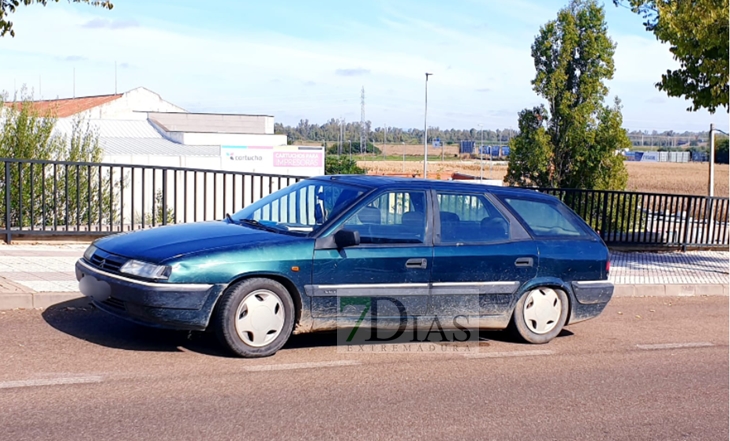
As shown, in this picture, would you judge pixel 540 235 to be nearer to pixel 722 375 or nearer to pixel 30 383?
pixel 722 375

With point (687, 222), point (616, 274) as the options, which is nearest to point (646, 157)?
point (687, 222)

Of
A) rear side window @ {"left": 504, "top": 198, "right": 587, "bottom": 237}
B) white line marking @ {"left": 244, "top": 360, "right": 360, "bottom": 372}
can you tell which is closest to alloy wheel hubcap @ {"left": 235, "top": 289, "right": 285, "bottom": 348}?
white line marking @ {"left": 244, "top": 360, "right": 360, "bottom": 372}

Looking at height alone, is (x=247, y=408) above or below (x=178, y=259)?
below

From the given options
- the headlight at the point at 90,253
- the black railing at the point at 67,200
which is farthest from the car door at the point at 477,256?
the black railing at the point at 67,200

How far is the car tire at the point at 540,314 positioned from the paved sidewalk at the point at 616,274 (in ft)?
12.4

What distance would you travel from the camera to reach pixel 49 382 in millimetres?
5945

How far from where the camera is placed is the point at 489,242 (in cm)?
796

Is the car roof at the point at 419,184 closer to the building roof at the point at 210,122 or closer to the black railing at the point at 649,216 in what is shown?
the black railing at the point at 649,216

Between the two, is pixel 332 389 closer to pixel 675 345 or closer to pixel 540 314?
pixel 540 314

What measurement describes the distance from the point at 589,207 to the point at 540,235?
8.30m

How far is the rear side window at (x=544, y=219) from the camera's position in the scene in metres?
8.38

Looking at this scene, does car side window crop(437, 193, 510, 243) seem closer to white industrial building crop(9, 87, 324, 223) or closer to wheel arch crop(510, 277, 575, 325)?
wheel arch crop(510, 277, 575, 325)

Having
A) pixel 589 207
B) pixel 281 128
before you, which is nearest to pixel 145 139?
pixel 589 207

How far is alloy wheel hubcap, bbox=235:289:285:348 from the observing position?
685 centimetres
